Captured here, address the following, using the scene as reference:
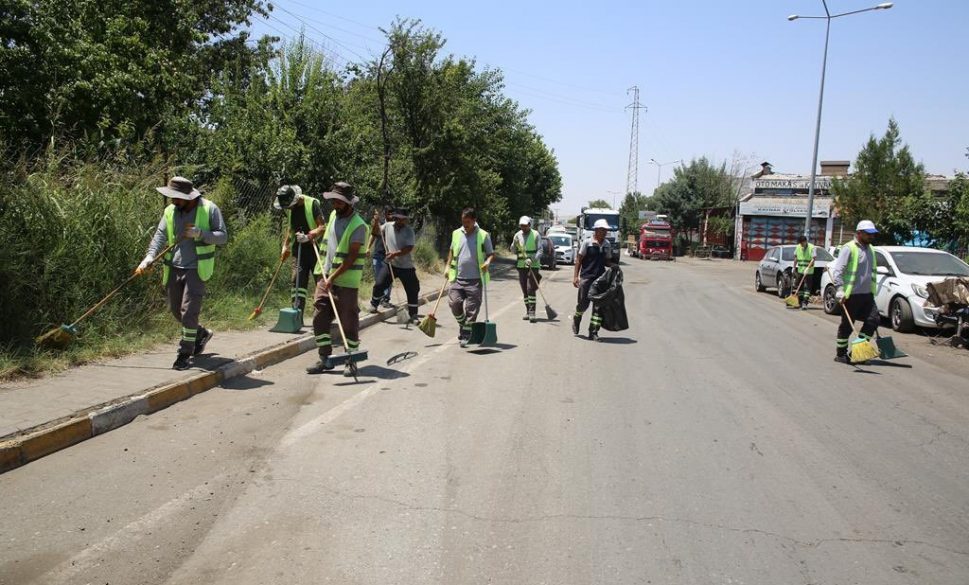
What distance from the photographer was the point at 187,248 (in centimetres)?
725

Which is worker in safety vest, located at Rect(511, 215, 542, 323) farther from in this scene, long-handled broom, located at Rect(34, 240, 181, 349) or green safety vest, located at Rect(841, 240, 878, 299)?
long-handled broom, located at Rect(34, 240, 181, 349)

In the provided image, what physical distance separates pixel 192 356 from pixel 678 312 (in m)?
11.1

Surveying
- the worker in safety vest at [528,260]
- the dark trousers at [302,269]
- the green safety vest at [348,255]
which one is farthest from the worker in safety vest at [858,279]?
the dark trousers at [302,269]

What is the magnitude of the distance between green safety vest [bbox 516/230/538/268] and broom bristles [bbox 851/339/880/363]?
18.1 feet

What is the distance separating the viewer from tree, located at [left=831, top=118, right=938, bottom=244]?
97.9ft

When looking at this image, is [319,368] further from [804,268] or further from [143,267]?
[804,268]

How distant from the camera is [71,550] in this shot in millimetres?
3658

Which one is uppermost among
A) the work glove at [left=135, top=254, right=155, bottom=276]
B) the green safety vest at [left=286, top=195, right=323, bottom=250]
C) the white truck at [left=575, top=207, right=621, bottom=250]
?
the white truck at [left=575, top=207, right=621, bottom=250]

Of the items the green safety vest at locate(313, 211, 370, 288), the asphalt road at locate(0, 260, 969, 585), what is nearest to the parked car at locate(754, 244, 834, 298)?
the asphalt road at locate(0, 260, 969, 585)

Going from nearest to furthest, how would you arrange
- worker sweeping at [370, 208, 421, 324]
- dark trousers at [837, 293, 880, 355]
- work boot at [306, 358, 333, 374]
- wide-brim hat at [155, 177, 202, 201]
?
1. wide-brim hat at [155, 177, 202, 201]
2. work boot at [306, 358, 333, 374]
3. dark trousers at [837, 293, 880, 355]
4. worker sweeping at [370, 208, 421, 324]

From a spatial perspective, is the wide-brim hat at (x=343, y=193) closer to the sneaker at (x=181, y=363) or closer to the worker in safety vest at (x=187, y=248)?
the worker in safety vest at (x=187, y=248)

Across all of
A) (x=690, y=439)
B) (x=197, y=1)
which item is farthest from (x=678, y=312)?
(x=197, y=1)

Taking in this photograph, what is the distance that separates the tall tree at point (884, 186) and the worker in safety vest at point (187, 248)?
1134 inches

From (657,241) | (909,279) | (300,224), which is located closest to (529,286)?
(300,224)
